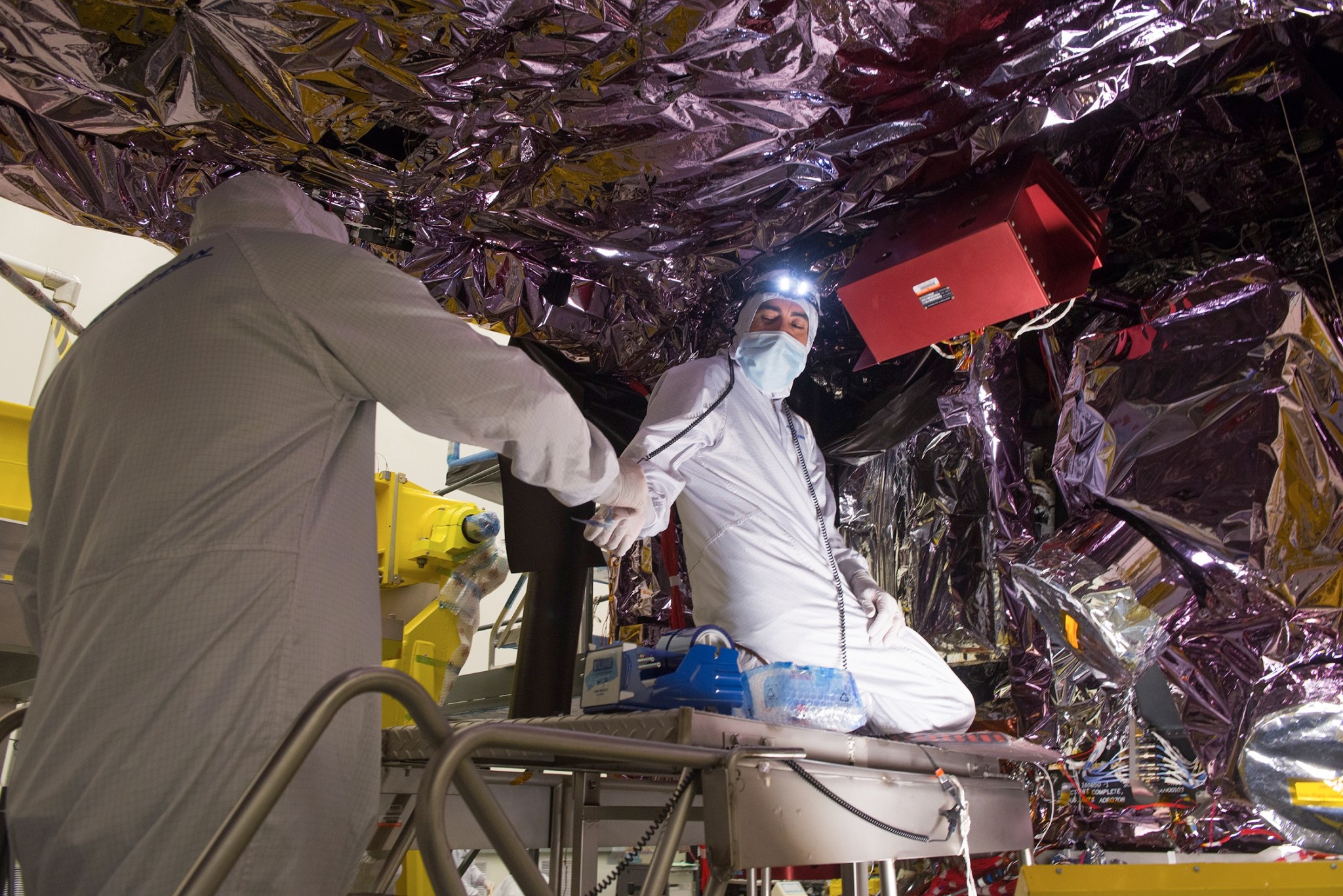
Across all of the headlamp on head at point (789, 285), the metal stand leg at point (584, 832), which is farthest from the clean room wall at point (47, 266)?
the metal stand leg at point (584, 832)

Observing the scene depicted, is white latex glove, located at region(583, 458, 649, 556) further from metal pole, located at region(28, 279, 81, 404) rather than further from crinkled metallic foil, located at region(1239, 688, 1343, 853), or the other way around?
metal pole, located at region(28, 279, 81, 404)

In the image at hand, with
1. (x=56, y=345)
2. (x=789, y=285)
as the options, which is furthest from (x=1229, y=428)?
(x=56, y=345)

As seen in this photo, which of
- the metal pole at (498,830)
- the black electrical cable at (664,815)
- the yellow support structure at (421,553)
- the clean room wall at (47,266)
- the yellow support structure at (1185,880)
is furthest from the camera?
the clean room wall at (47,266)

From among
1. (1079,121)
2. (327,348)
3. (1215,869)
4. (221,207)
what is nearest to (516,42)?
(221,207)

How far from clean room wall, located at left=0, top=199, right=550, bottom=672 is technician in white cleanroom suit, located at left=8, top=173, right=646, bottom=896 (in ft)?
10.5

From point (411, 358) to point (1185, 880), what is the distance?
1.72m

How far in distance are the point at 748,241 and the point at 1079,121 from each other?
3.60 feet

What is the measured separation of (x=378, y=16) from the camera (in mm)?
2125

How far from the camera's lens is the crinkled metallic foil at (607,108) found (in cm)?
214

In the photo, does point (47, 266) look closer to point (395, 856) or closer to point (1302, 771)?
point (395, 856)

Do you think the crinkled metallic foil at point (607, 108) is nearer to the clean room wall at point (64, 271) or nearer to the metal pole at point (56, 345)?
the metal pole at point (56, 345)

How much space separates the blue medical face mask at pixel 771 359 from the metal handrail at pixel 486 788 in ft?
5.85

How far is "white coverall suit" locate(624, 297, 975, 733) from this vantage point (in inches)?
101

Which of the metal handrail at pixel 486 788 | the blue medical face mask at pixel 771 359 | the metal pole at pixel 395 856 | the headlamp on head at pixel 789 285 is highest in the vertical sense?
the headlamp on head at pixel 789 285
